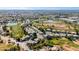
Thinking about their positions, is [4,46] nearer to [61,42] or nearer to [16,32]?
[16,32]

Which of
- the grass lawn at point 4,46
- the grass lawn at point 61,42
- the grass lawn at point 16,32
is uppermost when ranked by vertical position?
the grass lawn at point 16,32

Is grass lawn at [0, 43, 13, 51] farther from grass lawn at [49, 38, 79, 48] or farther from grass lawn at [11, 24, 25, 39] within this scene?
grass lawn at [49, 38, 79, 48]

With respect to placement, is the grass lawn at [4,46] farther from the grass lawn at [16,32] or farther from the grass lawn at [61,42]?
the grass lawn at [61,42]

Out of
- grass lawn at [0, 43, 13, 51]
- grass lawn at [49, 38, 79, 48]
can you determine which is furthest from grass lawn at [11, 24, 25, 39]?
grass lawn at [49, 38, 79, 48]

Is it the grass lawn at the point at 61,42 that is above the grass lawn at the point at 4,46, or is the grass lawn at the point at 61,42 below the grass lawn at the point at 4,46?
above

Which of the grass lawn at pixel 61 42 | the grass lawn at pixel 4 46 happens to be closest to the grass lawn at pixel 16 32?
the grass lawn at pixel 4 46

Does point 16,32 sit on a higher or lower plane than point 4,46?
higher

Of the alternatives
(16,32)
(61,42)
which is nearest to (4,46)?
(16,32)

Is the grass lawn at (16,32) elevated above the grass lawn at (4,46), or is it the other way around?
the grass lawn at (16,32)
